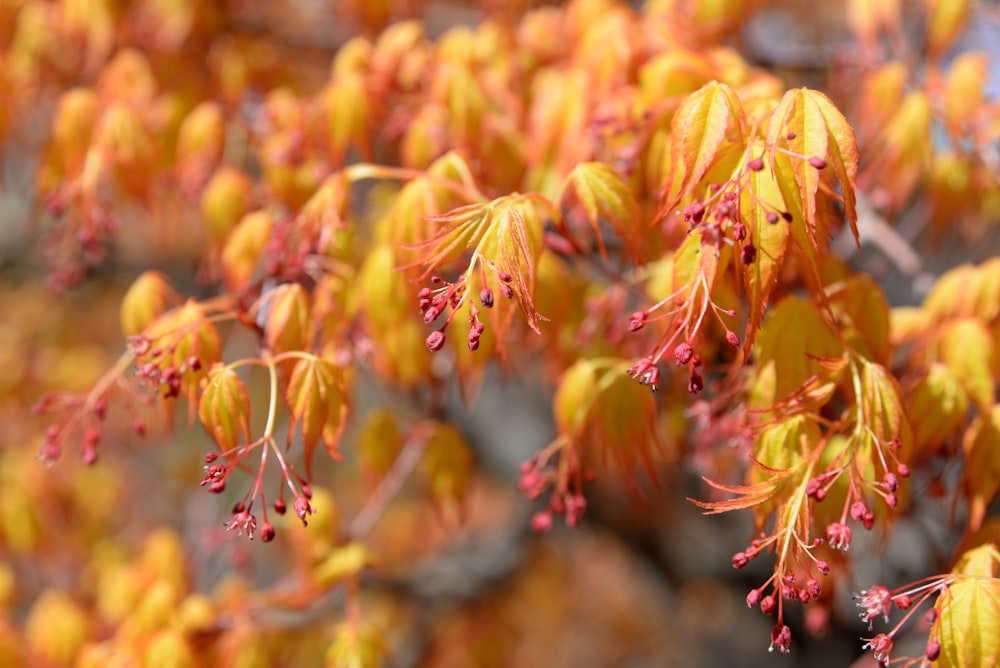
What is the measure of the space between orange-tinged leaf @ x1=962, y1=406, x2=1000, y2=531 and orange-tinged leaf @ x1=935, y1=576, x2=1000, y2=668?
0.28 m

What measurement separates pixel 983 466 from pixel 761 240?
696mm

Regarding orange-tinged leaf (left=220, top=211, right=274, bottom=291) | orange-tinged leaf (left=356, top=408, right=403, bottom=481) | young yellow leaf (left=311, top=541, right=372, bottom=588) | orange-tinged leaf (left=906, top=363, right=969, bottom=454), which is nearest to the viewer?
orange-tinged leaf (left=906, top=363, right=969, bottom=454)

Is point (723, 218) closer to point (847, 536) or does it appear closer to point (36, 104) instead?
point (847, 536)

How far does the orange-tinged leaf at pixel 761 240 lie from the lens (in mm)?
1058

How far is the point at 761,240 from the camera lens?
3.52 feet

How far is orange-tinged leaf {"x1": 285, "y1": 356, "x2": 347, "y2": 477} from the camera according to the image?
4.28 ft

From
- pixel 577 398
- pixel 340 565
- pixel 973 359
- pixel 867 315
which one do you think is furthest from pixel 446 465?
pixel 973 359

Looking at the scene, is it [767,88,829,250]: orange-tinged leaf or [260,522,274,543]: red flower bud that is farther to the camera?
[260,522,274,543]: red flower bud

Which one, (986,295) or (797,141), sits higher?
(797,141)

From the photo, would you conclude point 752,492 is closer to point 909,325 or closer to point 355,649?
point 909,325

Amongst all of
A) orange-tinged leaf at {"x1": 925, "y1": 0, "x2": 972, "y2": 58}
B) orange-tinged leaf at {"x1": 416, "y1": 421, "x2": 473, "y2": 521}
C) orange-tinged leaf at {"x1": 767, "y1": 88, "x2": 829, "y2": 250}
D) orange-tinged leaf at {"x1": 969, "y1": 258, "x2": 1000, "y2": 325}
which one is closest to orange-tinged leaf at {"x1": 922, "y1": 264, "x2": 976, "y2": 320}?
orange-tinged leaf at {"x1": 969, "y1": 258, "x2": 1000, "y2": 325}

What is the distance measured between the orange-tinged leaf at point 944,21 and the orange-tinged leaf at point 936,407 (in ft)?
3.98

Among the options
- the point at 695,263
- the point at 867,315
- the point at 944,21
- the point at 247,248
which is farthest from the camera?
the point at 944,21

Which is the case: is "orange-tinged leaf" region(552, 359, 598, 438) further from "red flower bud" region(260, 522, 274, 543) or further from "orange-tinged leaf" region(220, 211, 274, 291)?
"orange-tinged leaf" region(220, 211, 274, 291)
